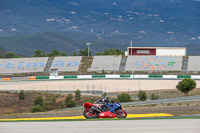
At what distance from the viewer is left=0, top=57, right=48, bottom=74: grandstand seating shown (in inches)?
3656

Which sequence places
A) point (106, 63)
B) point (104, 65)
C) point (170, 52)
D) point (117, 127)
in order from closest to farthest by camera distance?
point (117, 127) → point (104, 65) → point (106, 63) → point (170, 52)

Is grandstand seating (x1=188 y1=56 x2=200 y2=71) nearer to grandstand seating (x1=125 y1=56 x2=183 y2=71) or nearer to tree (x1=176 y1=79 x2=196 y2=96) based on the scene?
grandstand seating (x1=125 y1=56 x2=183 y2=71)

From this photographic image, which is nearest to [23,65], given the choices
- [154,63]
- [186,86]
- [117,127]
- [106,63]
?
[106,63]

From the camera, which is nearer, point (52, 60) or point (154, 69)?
point (154, 69)

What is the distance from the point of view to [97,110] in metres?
22.3

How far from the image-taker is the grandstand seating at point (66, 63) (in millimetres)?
94062

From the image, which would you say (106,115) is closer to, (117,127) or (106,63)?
(117,127)

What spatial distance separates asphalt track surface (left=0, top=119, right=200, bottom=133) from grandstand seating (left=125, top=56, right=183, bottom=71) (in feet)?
229

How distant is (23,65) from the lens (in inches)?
3782

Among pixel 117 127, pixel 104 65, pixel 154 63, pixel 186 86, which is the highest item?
pixel 154 63

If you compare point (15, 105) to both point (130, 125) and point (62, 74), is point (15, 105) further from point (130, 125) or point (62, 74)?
point (62, 74)

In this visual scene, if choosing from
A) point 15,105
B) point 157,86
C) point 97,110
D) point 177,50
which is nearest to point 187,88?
point 157,86

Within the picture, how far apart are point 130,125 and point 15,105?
3082 cm

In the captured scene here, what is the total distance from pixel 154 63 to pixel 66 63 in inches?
951
